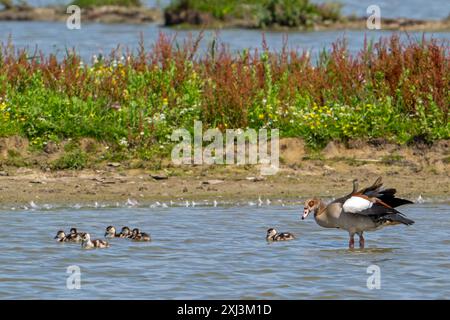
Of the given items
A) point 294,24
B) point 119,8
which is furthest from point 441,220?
point 119,8

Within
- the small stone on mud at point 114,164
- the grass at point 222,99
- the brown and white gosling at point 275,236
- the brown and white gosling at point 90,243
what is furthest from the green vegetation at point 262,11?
the brown and white gosling at point 90,243

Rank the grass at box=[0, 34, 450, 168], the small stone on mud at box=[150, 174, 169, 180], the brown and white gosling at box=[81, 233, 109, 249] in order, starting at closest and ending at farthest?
the brown and white gosling at box=[81, 233, 109, 249], the small stone on mud at box=[150, 174, 169, 180], the grass at box=[0, 34, 450, 168]

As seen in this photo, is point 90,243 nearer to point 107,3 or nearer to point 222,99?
point 222,99

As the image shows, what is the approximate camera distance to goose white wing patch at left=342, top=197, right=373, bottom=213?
13164 mm

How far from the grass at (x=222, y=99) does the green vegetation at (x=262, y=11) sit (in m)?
24.8

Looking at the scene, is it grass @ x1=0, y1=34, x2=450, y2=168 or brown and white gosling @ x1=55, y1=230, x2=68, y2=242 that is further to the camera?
grass @ x1=0, y1=34, x2=450, y2=168

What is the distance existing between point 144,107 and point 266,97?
204 cm

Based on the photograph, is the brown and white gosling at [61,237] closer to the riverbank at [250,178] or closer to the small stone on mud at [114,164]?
the riverbank at [250,178]

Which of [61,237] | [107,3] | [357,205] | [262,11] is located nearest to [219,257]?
[357,205]

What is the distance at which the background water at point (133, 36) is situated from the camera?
35.5 m

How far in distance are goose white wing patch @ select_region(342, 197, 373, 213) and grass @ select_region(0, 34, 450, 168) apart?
4.26m

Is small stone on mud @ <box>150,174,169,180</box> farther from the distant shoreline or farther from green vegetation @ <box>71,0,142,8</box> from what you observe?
green vegetation @ <box>71,0,142,8</box>

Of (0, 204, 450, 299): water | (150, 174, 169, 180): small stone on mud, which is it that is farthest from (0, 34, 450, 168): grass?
(0, 204, 450, 299): water

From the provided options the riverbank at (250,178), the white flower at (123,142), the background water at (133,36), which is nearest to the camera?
the riverbank at (250,178)
